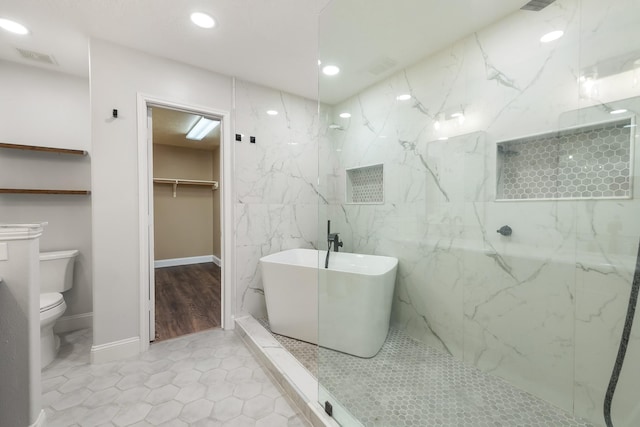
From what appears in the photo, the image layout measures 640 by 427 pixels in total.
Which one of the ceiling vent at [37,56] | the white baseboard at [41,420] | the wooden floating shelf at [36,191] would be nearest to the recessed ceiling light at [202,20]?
the ceiling vent at [37,56]

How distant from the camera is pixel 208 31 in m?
1.81

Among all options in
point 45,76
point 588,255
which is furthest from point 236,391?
point 45,76

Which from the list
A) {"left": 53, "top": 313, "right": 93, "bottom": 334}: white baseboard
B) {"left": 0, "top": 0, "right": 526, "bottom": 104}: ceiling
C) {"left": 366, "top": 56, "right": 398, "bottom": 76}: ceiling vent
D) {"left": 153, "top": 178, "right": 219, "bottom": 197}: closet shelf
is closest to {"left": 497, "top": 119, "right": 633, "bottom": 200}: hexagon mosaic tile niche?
{"left": 0, "top": 0, "right": 526, "bottom": 104}: ceiling

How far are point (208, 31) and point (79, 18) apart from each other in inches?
30.9

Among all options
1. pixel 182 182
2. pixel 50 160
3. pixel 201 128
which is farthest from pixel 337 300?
pixel 182 182

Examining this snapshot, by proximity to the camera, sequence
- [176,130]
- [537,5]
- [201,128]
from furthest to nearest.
A: 1. [176,130]
2. [201,128]
3. [537,5]

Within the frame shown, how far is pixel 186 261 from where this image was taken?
492 cm

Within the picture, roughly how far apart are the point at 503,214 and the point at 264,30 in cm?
200

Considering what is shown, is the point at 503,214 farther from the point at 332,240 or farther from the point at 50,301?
the point at 50,301

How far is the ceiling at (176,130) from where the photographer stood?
3.28m

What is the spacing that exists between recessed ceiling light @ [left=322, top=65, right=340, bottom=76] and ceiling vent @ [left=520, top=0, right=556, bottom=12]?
1.15m

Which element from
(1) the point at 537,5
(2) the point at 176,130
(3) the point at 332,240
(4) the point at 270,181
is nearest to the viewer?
(1) the point at 537,5

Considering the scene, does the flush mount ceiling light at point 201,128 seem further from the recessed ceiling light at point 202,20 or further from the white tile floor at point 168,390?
the white tile floor at point 168,390

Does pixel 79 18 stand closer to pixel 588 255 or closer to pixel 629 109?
pixel 629 109
